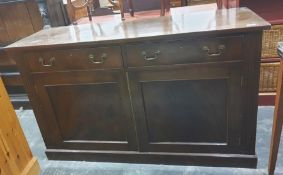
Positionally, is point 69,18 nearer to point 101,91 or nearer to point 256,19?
point 101,91

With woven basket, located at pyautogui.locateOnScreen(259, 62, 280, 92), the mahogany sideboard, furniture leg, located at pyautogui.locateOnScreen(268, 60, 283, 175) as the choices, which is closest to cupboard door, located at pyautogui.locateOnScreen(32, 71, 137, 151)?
the mahogany sideboard

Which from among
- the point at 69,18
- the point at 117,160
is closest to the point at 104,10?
the point at 69,18

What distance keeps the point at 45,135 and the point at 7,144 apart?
11.6 inches

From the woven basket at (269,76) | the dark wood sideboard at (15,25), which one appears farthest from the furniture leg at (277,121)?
the dark wood sideboard at (15,25)

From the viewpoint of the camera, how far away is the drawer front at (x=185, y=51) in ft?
4.26

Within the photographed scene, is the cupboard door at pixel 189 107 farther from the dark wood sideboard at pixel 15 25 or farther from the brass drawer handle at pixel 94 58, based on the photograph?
the dark wood sideboard at pixel 15 25

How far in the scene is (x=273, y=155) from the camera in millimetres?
1424

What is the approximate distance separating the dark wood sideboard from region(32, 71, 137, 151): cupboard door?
2.85 ft

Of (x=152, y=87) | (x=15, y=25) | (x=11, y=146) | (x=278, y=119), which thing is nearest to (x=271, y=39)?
(x=278, y=119)

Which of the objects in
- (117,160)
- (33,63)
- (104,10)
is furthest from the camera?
(104,10)

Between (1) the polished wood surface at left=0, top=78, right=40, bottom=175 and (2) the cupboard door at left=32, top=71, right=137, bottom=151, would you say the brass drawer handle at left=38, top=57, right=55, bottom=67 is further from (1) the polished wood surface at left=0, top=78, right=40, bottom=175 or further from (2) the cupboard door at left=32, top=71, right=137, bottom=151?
(1) the polished wood surface at left=0, top=78, right=40, bottom=175

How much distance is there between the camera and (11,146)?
5.10ft

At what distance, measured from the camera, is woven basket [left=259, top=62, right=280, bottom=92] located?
2.01 m

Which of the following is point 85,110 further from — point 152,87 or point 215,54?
point 215,54
